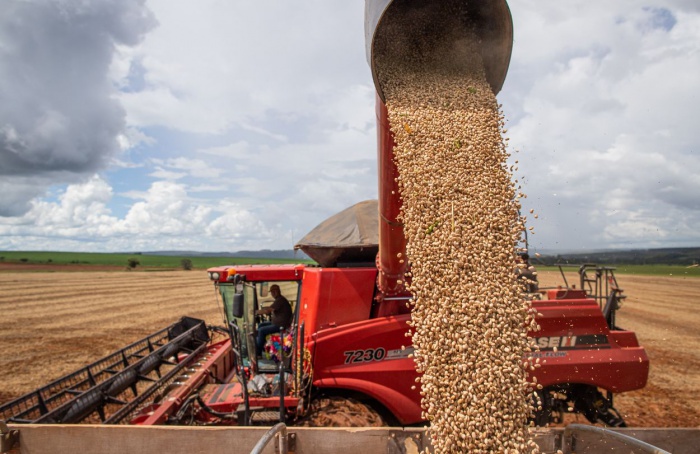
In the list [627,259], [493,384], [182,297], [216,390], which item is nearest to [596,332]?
[627,259]

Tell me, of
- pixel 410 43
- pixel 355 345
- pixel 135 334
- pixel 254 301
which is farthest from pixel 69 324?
pixel 410 43

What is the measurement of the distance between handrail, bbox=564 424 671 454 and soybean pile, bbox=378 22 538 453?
0.76 feet

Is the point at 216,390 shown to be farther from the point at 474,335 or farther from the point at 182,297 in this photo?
the point at 182,297

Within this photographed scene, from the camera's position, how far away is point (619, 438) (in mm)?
1978

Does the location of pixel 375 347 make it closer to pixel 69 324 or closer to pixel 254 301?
pixel 254 301

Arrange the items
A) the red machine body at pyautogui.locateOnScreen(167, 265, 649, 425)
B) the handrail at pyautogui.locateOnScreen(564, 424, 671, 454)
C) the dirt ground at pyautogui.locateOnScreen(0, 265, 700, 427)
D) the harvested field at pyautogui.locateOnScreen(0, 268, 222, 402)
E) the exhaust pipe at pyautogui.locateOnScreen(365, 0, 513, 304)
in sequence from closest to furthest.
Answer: the handrail at pyautogui.locateOnScreen(564, 424, 671, 454) < the exhaust pipe at pyautogui.locateOnScreen(365, 0, 513, 304) < the red machine body at pyautogui.locateOnScreen(167, 265, 649, 425) < the dirt ground at pyautogui.locateOnScreen(0, 265, 700, 427) < the harvested field at pyautogui.locateOnScreen(0, 268, 222, 402)

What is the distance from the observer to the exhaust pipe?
9.88 ft

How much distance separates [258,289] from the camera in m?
4.02

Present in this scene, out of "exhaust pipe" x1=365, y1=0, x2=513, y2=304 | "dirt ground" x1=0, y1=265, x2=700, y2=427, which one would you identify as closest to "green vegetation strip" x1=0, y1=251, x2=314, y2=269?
"dirt ground" x1=0, y1=265, x2=700, y2=427

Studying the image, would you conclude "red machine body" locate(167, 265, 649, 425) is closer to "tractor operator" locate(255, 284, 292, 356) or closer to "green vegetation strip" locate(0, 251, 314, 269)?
"tractor operator" locate(255, 284, 292, 356)

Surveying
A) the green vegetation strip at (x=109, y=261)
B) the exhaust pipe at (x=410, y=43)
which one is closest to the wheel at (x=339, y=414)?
the exhaust pipe at (x=410, y=43)

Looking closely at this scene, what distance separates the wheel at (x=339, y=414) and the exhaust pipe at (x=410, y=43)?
1190mm

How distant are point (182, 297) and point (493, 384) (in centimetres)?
2228

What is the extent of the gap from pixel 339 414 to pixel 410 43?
9.90 ft
